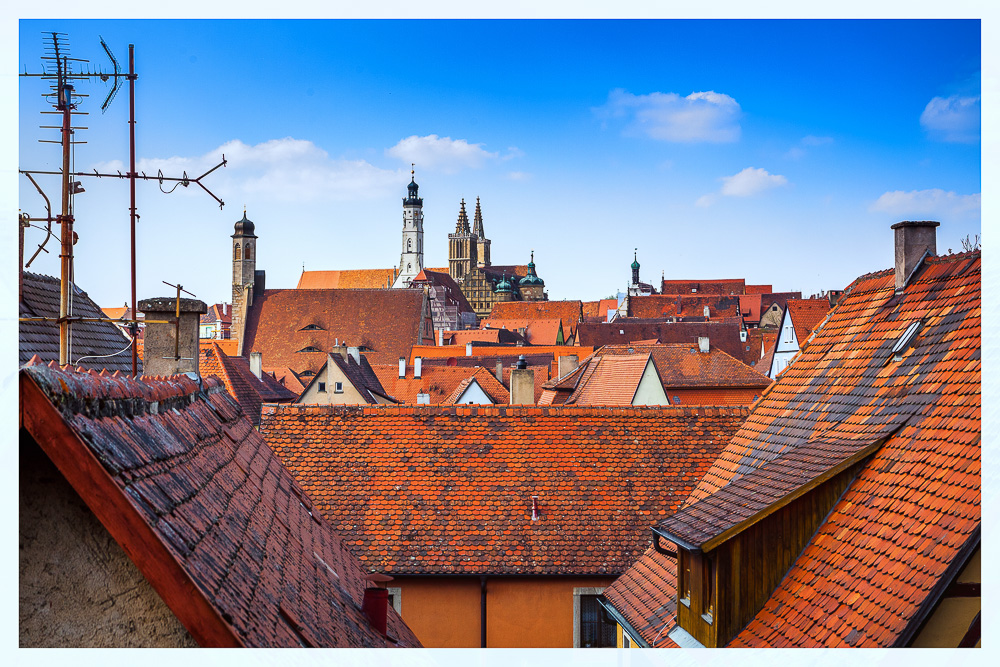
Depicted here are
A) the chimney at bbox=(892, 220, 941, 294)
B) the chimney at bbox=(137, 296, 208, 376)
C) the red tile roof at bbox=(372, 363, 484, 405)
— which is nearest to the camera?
the chimney at bbox=(137, 296, 208, 376)

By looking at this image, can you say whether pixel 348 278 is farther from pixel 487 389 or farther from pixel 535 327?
pixel 487 389

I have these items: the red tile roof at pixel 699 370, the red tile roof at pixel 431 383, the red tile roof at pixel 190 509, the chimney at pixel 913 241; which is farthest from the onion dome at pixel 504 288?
the red tile roof at pixel 190 509

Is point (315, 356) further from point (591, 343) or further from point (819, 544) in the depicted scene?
point (819, 544)

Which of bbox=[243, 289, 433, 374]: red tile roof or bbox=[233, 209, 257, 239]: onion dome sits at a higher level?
bbox=[233, 209, 257, 239]: onion dome

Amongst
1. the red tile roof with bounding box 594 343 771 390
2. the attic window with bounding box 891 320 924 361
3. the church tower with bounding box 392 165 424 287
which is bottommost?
the red tile roof with bounding box 594 343 771 390

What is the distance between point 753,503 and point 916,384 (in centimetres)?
155

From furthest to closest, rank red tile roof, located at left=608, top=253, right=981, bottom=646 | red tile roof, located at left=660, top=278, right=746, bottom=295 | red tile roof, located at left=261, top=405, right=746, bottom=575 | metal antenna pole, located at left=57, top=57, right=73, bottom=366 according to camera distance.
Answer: red tile roof, located at left=660, top=278, right=746, bottom=295, red tile roof, located at left=261, top=405, right=746, bottom=575, red tile roof, located at left=608, top=253, right=981, bottom=646, metal antenna pole, located at left=57, top=57, right=73, bottom=366

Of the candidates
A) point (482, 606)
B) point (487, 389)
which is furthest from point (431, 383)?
point (482, 606)

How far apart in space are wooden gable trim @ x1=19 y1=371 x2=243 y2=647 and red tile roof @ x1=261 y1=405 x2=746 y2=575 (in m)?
8.68

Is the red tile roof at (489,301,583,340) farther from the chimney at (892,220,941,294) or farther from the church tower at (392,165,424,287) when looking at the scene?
the chimney at (892,220,941,294)

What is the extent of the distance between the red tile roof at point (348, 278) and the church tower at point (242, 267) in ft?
144

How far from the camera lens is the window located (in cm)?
1131

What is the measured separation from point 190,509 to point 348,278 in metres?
119

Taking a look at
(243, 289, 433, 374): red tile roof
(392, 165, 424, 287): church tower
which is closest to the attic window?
(243, 289, 433, 374): red tile roof
